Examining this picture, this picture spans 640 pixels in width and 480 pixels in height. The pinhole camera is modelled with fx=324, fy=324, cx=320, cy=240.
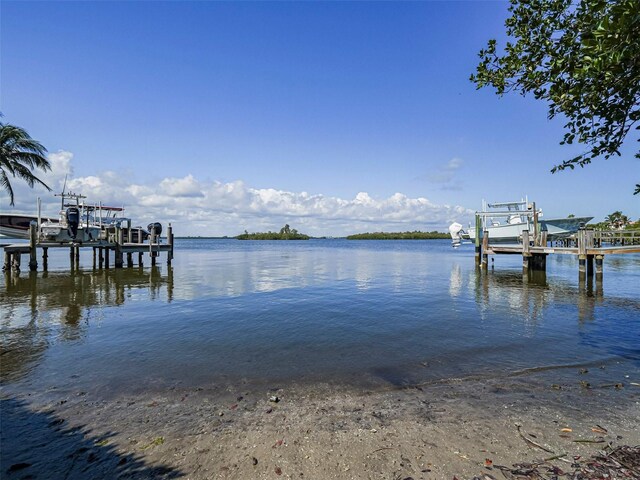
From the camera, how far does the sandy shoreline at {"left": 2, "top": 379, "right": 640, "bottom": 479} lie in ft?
14.5

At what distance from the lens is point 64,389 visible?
22.8ft

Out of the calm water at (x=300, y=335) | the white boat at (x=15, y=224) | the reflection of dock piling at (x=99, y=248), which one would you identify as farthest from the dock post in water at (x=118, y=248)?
the white boat at (x=15, y=224)

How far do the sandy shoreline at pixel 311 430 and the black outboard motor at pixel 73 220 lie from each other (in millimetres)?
28242

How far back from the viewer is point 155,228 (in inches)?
1412

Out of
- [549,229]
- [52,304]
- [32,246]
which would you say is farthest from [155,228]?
[549,229]

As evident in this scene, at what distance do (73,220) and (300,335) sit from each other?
28.5 meters

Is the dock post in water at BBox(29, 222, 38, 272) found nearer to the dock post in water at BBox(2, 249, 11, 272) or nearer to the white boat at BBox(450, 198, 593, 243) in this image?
the dock post in water at BBox(2, 249, 11, 272)

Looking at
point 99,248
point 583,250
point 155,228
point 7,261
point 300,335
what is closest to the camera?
point 300,335

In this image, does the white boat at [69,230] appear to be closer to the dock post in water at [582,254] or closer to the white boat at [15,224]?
the white boat at [15,224]

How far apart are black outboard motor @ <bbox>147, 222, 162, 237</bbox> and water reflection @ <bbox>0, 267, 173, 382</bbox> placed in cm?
700

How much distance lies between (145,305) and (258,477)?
572 inches

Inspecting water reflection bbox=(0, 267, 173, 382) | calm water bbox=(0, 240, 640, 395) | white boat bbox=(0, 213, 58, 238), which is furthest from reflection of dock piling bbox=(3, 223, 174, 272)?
white boat bbox=(0, 213, 58, 238)

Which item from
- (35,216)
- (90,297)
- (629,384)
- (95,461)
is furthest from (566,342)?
(35,216)

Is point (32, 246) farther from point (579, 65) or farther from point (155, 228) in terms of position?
point (579, 65)
